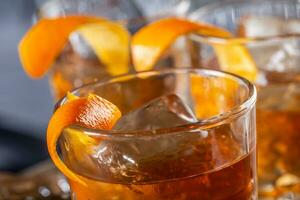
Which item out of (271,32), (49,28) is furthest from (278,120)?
(49,28)

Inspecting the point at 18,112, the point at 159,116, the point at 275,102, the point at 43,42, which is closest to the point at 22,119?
the point at 18,112

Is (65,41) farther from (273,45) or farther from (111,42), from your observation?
(273,45)

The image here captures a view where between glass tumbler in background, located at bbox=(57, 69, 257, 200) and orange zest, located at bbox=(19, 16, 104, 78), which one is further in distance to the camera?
orange zest, located at bbox=(19, 16, 104, 78)

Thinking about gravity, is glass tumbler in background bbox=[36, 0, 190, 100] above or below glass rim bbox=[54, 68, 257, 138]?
below

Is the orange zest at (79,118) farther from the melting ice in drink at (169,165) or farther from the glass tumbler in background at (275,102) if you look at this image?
the glass tumbler in background at (275,102)

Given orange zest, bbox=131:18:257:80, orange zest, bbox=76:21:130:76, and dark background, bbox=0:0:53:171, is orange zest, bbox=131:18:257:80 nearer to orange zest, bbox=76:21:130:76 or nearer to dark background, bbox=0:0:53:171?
orange zest, bbox=76:21:130:76

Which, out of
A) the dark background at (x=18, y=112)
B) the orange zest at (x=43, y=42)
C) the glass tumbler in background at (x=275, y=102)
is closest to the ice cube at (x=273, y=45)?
the glass tumbler in background at (x=275, y=102)

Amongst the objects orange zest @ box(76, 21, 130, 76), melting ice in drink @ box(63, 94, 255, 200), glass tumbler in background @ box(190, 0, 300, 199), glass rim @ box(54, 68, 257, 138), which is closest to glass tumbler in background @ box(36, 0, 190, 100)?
orange zest @ box(76, 21, 130, 76)
